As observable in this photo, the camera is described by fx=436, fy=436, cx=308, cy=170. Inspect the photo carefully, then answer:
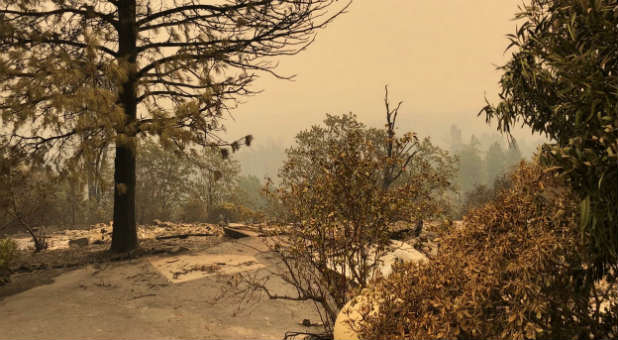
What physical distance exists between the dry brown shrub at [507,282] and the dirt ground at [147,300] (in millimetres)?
2418

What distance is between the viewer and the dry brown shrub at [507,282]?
383cm

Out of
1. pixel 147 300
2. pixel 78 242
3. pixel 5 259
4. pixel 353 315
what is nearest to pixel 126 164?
pixel 5 259

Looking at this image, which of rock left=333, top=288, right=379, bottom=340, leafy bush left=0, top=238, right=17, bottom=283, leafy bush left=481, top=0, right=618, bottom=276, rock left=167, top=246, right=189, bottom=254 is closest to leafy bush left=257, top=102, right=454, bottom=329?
rock left=333, top=288, right=379, bottom=340

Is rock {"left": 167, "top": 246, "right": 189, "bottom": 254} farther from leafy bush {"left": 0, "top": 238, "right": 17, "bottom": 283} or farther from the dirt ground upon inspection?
leafy bush {"left": 0, "top": 238, "right": 17, "bottom": 283}

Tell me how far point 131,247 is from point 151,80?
13.2ft

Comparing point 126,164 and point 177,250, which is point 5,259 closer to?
point 126,164

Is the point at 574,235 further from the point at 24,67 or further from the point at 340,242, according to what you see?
the point at 24,67

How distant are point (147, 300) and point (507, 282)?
5627 mm

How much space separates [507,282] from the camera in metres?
3.85

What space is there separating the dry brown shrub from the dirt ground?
2418 millimetres

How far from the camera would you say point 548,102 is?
14.9 ft

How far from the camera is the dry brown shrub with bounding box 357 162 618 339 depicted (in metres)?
3.83

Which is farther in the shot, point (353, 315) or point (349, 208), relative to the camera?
point (349, 208)

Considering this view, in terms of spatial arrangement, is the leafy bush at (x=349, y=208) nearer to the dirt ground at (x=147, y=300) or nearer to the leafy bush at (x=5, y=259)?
the dirt ground at (x=147, y=300)
